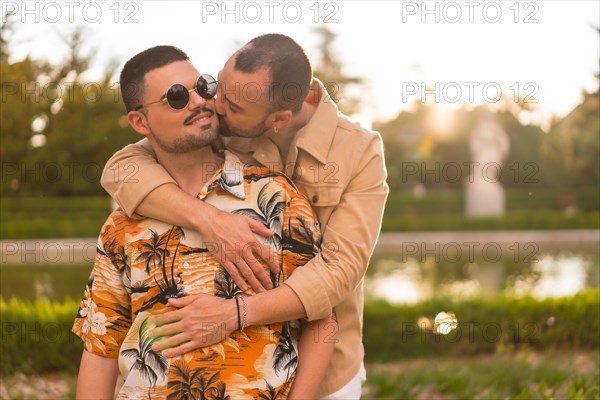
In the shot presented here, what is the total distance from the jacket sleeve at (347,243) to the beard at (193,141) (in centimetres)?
44

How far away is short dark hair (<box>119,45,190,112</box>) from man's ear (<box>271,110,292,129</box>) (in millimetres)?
322

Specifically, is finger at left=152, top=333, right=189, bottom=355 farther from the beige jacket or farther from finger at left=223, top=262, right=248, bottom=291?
the beige jacket

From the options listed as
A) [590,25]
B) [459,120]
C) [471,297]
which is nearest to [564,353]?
[471,297]

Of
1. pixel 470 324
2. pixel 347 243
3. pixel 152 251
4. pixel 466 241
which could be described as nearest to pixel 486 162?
pixel 466 241

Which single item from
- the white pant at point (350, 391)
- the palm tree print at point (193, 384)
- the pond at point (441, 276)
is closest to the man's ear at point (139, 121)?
the palm tree print at point (193, 384)

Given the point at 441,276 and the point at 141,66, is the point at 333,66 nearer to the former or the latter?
the point at 441,276

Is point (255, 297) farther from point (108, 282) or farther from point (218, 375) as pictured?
point (108, 282)

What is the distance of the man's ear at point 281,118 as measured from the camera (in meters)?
2.20

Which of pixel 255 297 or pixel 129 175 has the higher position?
pixel 129 175

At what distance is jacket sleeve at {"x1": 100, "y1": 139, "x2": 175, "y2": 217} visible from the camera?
2047 millimetres

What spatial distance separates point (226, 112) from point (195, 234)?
38 cm

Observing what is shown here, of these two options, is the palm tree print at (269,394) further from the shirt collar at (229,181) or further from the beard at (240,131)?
the beard at (240,131)

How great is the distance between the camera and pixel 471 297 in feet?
23.7

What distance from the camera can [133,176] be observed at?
2.11 m
